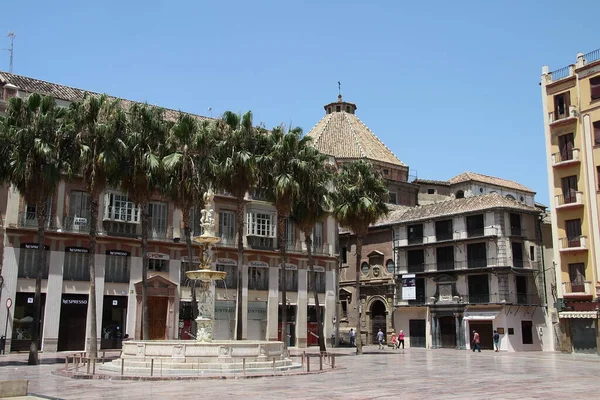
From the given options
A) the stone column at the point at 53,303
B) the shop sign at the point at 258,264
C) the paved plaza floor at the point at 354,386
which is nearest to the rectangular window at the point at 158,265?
the stone column at the point at 53,303

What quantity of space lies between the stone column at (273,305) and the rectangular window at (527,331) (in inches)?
828

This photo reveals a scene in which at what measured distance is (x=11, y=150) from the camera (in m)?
31.7

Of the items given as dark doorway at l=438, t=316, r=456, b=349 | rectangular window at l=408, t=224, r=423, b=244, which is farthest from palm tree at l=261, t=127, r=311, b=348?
rectangular window at l=408, t=224, r=423, b=244

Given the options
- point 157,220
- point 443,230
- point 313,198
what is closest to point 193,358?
point 313,198

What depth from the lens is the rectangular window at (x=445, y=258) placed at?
5834 centimetres

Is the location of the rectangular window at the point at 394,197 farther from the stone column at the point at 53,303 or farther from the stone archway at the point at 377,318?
the stone column at the point at 53,303

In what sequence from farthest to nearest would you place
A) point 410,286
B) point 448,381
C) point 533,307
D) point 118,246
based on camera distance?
point 410,286
point 533,307
point 118,246
point 448,381

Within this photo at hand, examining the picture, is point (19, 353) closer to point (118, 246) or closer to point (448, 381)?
point (118, 246)

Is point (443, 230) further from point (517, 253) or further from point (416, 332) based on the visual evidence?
point (416, 332)

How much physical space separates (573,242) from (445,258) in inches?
499

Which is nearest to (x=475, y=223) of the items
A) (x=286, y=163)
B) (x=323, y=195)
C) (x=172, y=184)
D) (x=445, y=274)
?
(x=445, y=274)

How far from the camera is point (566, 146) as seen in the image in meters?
50.1

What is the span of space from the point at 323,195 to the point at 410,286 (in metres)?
22.1

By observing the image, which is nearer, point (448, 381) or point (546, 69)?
point (448, 381)
